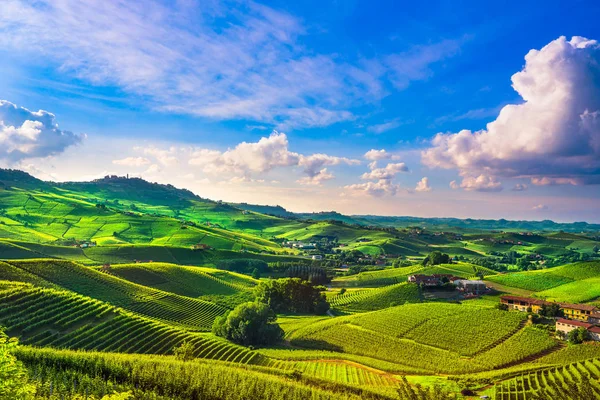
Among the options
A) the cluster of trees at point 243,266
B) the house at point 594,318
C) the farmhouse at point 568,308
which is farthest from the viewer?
the cluster of trees at point 243,266

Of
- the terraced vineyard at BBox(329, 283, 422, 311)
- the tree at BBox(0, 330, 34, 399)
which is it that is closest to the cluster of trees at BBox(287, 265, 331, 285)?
the terraced vineyard at BBox(329, 283, 422, 311)

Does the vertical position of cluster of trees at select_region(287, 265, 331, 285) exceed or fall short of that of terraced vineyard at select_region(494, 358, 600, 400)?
it falls short

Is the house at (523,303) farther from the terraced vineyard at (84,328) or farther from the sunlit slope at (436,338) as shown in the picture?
the terraced vineyard at (84,328)

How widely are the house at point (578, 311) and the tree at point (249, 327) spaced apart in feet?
237

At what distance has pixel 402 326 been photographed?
282 feet

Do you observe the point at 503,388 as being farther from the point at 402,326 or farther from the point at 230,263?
the point at 230,263

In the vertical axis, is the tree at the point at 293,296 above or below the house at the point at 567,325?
below

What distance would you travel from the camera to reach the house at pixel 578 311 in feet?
305

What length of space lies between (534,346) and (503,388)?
27211mm

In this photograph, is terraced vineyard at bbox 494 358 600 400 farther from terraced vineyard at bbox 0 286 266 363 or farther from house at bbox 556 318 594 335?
terraced vineyard at bbox 0 286 266 363

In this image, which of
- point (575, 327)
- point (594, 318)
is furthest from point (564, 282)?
point (575, 327)

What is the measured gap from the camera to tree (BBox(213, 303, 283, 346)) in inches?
3041

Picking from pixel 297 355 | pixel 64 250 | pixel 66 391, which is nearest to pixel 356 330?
pixel 297 355

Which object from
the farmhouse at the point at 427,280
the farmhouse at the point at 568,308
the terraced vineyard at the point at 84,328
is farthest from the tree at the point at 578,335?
the terraced vineyard at the point at 84,328
